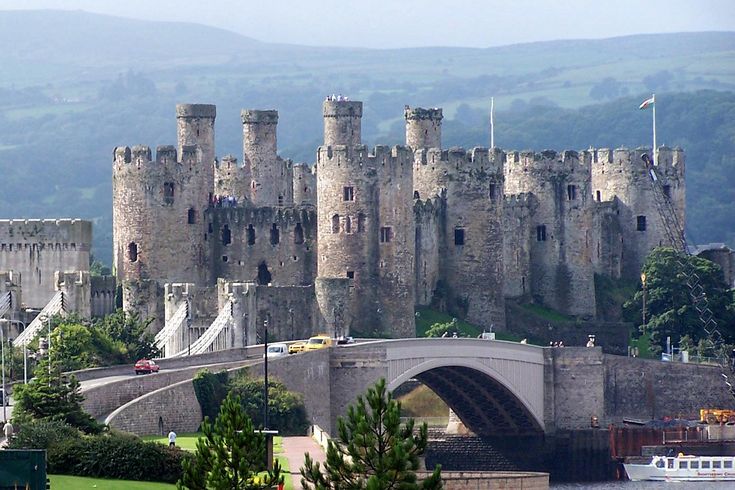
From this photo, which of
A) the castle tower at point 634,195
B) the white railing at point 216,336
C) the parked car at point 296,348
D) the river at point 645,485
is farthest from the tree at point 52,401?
the castle tower at point 634,195

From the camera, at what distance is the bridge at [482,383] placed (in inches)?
3418

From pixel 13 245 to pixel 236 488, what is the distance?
5653cm

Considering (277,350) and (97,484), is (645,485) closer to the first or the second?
(277,350)

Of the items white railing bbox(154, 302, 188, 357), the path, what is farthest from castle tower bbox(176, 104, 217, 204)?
the path

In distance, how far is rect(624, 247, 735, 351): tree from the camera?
12025 centimetres

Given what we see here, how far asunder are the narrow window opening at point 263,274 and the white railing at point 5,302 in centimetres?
1084

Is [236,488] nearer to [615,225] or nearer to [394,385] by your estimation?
[394,385]

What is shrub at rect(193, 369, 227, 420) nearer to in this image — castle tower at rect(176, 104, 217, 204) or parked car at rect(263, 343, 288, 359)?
parked car at rect(263, 343, 288, 359)

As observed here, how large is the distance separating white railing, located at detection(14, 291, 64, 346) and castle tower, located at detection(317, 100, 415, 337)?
412 inches

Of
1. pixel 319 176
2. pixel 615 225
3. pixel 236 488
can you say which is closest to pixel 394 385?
pixel 319 176

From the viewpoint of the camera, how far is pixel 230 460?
57.8 metres

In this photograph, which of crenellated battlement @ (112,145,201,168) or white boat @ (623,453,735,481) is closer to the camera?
white boat @ (623,453,735,481)

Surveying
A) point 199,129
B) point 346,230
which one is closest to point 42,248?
point 199,129

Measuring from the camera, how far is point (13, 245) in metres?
112
